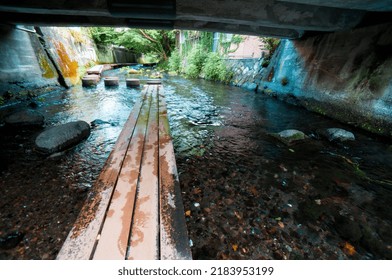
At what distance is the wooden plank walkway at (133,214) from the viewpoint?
1437 mm

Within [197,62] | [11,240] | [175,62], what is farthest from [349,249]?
[175,62]

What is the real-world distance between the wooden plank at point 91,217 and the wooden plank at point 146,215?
307mm

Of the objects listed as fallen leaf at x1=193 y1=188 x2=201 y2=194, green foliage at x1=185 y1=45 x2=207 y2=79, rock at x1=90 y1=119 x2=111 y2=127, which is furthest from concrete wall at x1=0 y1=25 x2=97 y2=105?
green foliage at x1=185 y1=45 x2=207 y2=79

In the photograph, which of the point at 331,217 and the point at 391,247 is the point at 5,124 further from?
the point at 391,247

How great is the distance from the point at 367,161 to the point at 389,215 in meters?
1.45

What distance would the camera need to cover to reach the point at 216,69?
13219 mm

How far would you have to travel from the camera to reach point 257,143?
3.86 m

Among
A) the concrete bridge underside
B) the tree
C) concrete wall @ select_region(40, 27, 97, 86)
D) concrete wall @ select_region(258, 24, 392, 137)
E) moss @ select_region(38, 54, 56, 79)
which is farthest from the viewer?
the tree

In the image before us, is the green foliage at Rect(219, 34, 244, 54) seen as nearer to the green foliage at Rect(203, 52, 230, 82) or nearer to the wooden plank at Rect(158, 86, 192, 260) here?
the green foliage at Rect(203, 52, 230, 82)

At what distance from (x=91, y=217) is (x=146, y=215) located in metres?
0.50

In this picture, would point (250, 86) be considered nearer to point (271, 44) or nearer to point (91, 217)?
point (271, 44)

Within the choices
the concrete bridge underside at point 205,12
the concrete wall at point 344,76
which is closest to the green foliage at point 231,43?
the concrete wall at point 344,76

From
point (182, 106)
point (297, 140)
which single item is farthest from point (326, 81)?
point (182, 106)

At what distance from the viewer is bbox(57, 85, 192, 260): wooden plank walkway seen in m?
1.44
